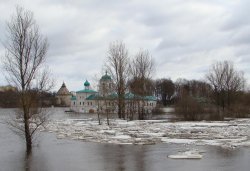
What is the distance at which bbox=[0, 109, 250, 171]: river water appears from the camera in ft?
54.5

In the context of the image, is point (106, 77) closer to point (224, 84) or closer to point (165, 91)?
point (224, 84)

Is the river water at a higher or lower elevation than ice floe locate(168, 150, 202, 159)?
lower

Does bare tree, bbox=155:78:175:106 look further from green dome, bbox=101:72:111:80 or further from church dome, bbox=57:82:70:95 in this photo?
green dome, bbox=101:72:111:80

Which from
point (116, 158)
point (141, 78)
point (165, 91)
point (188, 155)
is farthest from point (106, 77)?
point (165, 91)

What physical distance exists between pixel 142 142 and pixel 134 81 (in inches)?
1499

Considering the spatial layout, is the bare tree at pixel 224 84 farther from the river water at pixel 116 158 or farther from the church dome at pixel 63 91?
the church dome at pixel 63 91

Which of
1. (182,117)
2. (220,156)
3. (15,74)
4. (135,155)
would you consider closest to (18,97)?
(15,74)

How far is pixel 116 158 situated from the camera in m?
19.2

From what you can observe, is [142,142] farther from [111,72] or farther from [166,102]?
[166,102]

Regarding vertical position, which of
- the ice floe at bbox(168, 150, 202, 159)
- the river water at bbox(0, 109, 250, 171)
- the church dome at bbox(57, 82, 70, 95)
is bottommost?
the river water at bbox(0, 109, 250, 171)

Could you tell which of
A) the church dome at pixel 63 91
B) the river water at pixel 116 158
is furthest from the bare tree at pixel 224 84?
the church dome at pixel 63 91

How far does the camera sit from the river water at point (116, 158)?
1661 centimetres

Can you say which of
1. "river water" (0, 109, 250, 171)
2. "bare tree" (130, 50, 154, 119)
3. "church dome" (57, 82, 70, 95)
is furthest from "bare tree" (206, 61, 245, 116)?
"church dome" (57, 82, 70, 95)

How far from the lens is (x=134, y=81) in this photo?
63375mm
